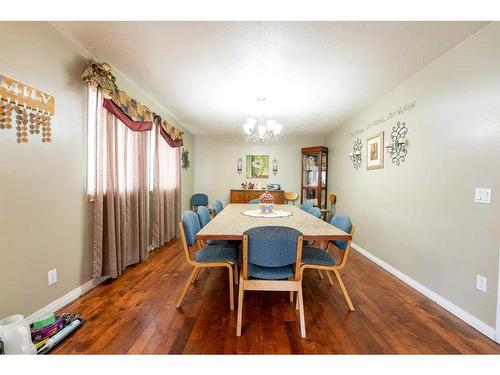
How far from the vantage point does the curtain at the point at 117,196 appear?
7.21 feet

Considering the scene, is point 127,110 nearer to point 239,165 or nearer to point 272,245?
point 272,245

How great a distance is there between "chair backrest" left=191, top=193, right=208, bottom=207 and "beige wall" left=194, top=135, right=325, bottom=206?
1.04 ft

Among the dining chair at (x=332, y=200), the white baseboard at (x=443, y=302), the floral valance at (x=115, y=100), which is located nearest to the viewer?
the white baseboard at (x=443, y=302)

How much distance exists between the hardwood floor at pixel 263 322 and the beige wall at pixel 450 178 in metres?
0.30

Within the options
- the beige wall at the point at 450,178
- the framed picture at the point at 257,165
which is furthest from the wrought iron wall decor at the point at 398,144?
the framed picture at the point at 257,165

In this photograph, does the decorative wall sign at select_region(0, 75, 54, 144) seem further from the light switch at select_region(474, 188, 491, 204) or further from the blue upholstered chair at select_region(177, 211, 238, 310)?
the light switch at select_region(474, 188, 491, 204)

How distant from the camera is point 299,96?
119 inches

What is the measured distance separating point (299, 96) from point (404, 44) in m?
1.31

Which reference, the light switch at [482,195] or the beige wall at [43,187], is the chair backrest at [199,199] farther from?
the light switch at [482,195]

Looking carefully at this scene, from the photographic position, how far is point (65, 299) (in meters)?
1.89

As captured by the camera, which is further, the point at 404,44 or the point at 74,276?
the point at 74,276

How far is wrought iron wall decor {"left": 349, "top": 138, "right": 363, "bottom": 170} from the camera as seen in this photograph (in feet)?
12.2
